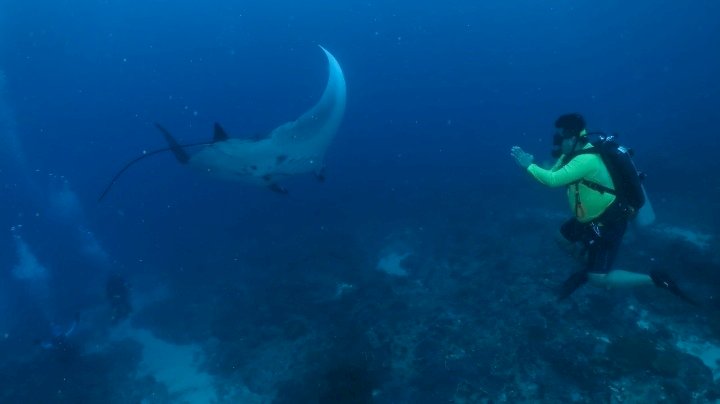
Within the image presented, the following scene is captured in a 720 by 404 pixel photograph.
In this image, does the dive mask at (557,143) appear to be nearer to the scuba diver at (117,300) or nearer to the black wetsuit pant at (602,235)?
the black wetsuit pant at (602,235)

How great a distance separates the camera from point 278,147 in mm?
8234

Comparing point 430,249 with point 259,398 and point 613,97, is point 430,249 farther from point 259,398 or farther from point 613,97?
point 613,97

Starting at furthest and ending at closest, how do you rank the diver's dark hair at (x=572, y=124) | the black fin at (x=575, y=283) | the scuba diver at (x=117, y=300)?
1. the scuba diver at (x=117, y=300)
2. the black fin at (x=575, y=283)
3. the diver's dark hair at (x=572, y=124)

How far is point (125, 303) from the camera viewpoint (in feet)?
46.9

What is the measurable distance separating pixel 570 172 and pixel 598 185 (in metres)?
0.59

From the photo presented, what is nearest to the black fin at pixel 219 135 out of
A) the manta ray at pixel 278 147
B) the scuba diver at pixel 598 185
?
the manta ray at pixel 278 147

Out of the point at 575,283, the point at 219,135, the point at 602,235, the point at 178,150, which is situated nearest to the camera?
the point at 602,235

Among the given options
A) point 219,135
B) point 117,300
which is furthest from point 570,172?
point 117,300

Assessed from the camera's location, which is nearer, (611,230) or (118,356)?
(611,230)

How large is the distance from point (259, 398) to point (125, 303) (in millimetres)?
8561

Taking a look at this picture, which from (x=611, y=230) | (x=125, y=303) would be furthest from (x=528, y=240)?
(x=125, y=303)

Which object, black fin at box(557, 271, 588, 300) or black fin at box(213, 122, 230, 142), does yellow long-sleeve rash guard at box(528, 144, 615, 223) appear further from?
black fin at box(213, 122, 230, 142)

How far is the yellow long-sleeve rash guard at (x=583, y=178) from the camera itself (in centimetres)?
462

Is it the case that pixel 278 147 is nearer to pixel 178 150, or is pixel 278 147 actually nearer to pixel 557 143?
pixel 178 150
